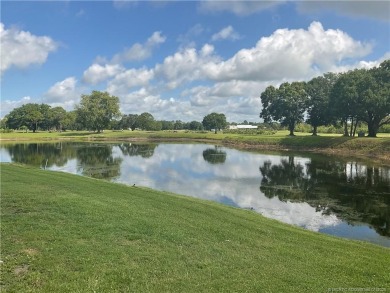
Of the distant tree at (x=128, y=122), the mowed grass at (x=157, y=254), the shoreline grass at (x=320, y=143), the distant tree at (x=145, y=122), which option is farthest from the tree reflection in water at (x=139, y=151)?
the distant tree at (x=128, y=122)

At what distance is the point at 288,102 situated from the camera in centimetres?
9169

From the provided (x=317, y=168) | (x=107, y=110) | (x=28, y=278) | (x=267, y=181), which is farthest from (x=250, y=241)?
(x=107, y=110)

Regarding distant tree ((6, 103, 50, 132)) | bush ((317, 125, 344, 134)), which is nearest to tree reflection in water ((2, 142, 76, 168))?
bush ((317, 125, 344, 134))

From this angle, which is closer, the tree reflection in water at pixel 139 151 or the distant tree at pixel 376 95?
the tree reflection in water at pixel 139 151

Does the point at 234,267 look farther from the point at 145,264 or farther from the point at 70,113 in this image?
the point at 70,113

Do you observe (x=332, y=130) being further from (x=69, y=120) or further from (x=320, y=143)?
(x=69, y=120)

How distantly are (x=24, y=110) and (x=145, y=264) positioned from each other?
159 metres

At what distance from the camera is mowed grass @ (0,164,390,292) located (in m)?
7.84

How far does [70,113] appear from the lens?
162m

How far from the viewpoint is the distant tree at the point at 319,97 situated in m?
84.8

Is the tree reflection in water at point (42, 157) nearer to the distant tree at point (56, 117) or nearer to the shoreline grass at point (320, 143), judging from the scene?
the shoreline grass at point (320, 143)

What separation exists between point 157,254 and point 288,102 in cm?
8719

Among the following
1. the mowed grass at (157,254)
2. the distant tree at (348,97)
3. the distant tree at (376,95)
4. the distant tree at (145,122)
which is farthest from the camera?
the distant tree at (145,122)

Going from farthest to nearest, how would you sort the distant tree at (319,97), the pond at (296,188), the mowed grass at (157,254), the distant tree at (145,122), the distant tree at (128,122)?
the distant tree at (128,122) < the distant tree at (145,122) < the distant tree at (319,97) < the pond at (296,188) < the mowed grass at (157,254)
